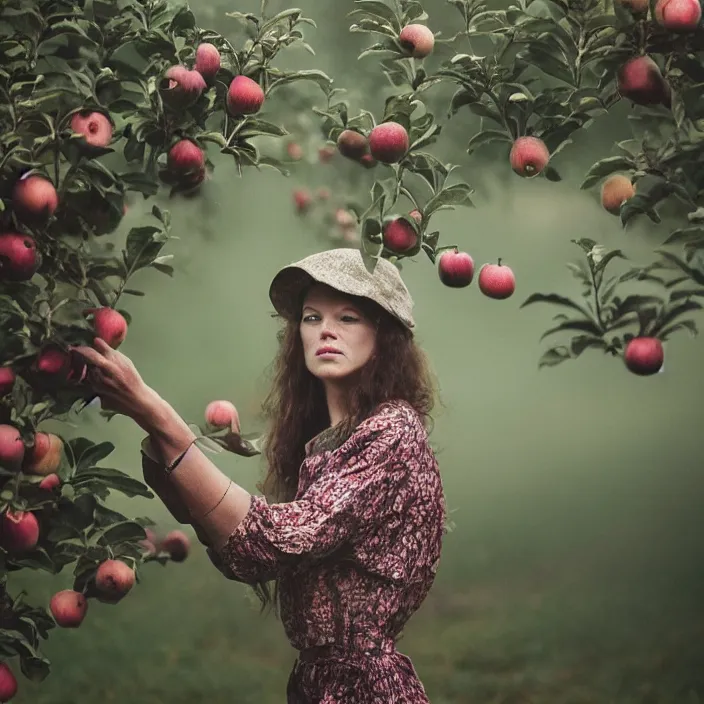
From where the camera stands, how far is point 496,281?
2354 millimetres

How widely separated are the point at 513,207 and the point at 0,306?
3.85 feet

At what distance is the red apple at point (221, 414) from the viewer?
241 cm

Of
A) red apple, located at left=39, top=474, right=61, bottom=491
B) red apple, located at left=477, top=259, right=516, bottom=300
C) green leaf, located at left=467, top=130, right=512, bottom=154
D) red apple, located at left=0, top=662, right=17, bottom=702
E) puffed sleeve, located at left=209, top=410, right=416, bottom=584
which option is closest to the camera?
puffed sleeve, located at left=209, top=410, right=416, bottom=584

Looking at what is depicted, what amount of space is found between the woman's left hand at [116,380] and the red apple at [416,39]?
796mm

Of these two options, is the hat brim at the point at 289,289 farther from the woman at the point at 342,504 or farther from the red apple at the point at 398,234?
the red apple at the point at 398,234

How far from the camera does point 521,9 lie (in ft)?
7.02

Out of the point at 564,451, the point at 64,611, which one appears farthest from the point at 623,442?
the point at 64,611

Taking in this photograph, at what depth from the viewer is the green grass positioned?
2.39 meters

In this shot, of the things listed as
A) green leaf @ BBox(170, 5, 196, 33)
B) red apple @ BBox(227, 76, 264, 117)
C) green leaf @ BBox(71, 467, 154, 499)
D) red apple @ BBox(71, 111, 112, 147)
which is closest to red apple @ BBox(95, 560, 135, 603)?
green leaf @ BBox(71, 467, 154, 499)

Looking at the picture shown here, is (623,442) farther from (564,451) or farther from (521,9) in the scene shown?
(521,9)

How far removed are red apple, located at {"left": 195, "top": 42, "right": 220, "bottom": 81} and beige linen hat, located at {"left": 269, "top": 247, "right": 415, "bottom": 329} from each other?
0.41 m

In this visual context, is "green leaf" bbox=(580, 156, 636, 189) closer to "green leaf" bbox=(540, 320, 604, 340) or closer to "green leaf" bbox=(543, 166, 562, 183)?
"green leaf" bbox=(543, 166, 562, 183)

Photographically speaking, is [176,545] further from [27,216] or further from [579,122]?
[579,122]

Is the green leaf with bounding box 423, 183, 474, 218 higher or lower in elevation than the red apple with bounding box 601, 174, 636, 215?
lower
